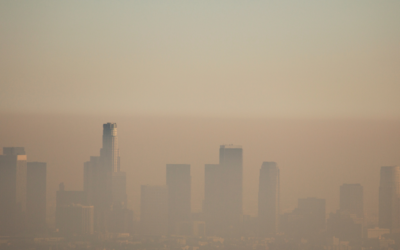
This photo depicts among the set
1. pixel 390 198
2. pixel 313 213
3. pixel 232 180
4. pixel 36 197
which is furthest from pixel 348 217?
pixel 36 197

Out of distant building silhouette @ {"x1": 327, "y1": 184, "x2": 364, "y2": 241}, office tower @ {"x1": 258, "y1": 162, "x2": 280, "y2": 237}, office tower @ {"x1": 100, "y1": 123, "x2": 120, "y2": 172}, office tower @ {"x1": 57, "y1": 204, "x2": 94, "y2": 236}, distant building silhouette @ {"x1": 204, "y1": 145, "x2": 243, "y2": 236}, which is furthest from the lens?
distant building silhouette @ {"x1": 204, "y1": 145, "x2": 243, "y2": 236}

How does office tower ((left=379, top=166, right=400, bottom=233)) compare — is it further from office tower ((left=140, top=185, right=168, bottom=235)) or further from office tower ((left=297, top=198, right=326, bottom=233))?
office tower ((left=140, top=185, right=168, bottom=235))

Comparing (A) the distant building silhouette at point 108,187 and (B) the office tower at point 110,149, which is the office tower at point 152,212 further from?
(B) the office tower at point 110,149

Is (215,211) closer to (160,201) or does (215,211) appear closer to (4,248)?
(160,201)

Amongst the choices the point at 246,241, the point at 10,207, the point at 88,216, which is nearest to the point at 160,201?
the point at 88,216

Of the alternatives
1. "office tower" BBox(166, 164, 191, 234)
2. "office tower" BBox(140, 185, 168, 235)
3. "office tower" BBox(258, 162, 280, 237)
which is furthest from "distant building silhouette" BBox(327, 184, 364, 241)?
"office tower" BBox(140, 185, 168, 235)

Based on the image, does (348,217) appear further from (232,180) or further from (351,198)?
(232,180)
